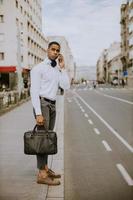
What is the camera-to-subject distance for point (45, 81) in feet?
21.1

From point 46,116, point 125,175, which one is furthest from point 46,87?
point 125,175

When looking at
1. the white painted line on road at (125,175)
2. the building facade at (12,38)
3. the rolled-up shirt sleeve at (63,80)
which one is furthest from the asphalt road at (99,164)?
the building facade at (12,38)

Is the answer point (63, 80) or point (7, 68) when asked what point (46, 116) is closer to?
point (63, 80)

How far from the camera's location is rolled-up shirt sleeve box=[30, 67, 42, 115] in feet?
20.6

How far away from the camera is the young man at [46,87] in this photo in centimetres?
634

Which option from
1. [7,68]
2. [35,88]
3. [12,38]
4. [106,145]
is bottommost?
[106,145]

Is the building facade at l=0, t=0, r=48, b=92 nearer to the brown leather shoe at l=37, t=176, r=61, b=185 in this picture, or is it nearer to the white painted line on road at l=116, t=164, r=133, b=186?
the white painted line on road at l=116, t=164, r=133, b=186

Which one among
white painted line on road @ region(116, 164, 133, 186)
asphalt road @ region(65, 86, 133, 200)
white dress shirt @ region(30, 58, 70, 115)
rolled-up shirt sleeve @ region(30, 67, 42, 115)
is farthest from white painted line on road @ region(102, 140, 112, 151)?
rolled-up shirt sleeve @ region(30, 67, 42, 115)

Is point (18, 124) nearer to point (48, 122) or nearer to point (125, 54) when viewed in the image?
point (48, 122)

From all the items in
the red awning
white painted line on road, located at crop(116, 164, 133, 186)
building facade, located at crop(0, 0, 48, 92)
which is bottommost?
white painted line on road, located at crop(116, 164, 133, 186)

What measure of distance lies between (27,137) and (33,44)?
71.6 metres

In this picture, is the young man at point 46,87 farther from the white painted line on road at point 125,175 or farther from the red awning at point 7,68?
the red awning at point 7,68

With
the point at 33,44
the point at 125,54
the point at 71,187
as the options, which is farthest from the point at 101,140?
the point at 125,54

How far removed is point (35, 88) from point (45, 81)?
0.64 ft
